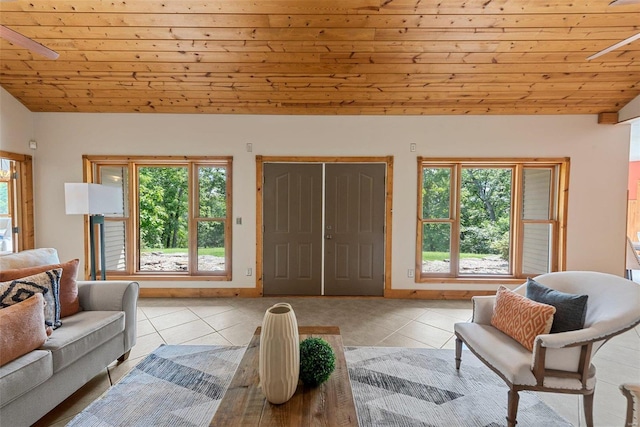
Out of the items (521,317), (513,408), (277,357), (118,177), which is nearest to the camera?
(277,357)

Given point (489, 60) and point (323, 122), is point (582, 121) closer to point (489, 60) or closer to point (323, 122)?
point (489, 60)

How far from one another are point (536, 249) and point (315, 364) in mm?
4366

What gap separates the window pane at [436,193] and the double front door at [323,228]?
0.68 meters

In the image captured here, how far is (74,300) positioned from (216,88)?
2738 millimetres

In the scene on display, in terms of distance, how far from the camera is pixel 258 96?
150 inches

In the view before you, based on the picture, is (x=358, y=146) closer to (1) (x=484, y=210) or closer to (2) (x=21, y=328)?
(1) (x=484, y=210)

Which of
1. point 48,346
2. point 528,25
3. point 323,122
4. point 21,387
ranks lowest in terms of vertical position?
point 21,387

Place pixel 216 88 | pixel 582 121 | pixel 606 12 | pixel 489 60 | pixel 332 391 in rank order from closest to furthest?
pixel 332 391, pixel 606 12, pixel 489 60, pixel 216 88, pixel 582 121

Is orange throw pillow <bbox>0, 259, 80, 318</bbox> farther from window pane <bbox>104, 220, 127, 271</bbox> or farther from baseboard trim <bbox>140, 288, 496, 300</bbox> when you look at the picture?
window pane <bbox>104, 220, 127, 271</bbox>

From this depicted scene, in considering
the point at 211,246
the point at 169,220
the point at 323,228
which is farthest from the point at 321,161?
the point at 169,220

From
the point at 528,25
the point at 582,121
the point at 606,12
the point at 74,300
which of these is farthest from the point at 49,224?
the point at 582,121

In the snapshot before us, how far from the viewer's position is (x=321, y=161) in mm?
4129

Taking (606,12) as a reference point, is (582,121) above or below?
below

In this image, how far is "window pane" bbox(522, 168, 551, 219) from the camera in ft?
14.1
